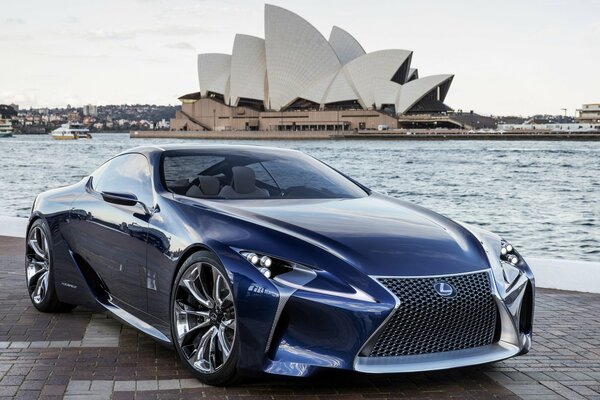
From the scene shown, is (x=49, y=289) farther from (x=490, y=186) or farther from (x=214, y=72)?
(x=214, y=72)

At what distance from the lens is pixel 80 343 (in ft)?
17.9

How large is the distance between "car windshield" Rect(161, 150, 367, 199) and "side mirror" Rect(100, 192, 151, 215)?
213 mm

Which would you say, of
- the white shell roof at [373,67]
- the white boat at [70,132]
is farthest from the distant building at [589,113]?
the white boat at [70,132]

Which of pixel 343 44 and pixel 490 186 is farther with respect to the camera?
pixel 343 44

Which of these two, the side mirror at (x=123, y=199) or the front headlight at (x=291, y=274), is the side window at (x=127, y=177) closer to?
the side mirror at (x=123, y=199)

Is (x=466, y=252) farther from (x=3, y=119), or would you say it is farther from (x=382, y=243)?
(x=3, y=119)

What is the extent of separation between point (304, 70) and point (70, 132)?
1967 inches

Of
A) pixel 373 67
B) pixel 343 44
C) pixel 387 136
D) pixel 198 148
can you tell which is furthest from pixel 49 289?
pixel 387 136

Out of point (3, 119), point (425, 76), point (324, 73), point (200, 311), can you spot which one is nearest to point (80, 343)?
point (200, 311)

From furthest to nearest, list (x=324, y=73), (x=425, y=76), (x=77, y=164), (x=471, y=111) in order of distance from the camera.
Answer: (x=471, y=111) → (x=425, y=76) → (x=324, y=73) → (x=77, y=164)

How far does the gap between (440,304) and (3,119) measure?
528 feet

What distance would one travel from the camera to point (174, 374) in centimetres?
465

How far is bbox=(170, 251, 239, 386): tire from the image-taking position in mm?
4223

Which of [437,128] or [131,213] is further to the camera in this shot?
[437,128]
